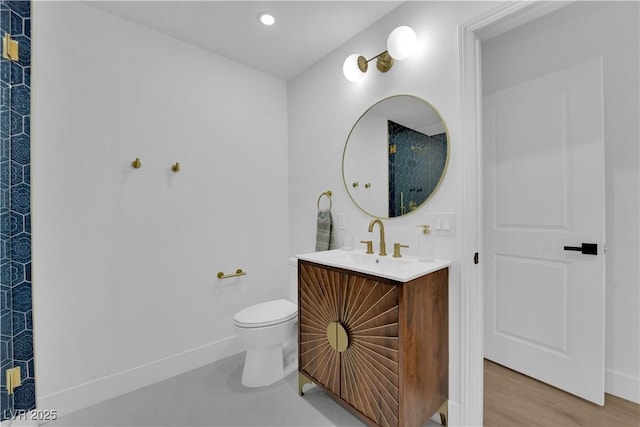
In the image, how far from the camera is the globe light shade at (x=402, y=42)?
1.59 meters

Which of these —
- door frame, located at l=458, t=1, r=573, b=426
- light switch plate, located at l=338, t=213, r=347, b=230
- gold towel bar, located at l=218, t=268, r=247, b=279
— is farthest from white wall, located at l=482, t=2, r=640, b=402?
gold towel bar, located at l=218, t=268, r=247, b=279

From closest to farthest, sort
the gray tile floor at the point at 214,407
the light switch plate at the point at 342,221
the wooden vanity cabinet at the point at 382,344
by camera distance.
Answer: the wooden vanity cabinet at the point at 382,344 → the gray tile floor at the point at 214,407 → the light switch plate at the point at 342,221

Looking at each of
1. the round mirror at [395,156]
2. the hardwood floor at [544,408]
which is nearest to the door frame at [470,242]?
the round mirror at [395,156]

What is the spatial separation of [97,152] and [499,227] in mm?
2738

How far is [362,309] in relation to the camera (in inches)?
56.4

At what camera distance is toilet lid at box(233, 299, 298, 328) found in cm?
183

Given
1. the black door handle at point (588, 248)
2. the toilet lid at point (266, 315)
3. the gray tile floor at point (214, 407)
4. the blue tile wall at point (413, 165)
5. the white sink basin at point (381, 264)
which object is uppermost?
the blue tile wall at point (413, 165)

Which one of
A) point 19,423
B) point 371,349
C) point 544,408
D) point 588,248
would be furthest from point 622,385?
point 19,423

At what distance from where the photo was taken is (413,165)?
1.72 m

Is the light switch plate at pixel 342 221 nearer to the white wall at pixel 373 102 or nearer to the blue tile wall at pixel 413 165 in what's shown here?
the white wall at pixel 373 102

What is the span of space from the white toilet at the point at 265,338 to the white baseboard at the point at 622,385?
6.45 feet

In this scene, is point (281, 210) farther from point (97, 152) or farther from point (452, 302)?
point (452, 302)

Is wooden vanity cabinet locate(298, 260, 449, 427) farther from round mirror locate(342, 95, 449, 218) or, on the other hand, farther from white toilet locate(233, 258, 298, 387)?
round mirror locate(342, 95, 449, 218)

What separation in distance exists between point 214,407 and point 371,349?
1036 mm
